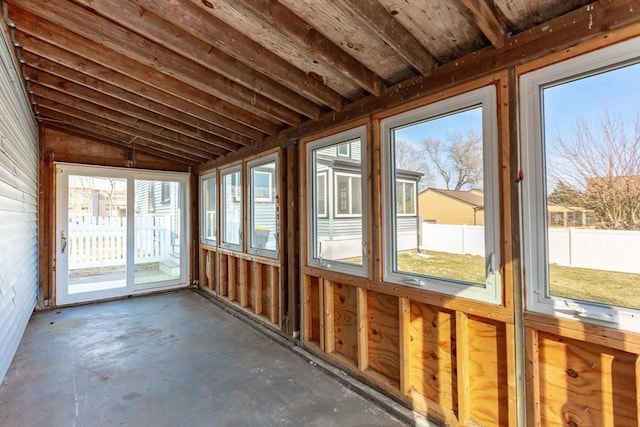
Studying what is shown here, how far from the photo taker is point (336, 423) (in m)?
2.14

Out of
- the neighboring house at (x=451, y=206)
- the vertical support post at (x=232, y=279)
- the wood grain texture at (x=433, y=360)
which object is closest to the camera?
the neighboring house at (x=451, y=206)

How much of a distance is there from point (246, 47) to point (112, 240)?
15.1 ft

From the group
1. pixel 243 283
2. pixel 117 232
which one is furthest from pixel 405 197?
pixel 117 232

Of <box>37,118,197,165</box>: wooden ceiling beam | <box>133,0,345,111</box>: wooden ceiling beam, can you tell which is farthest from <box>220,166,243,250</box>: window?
<box>133,0,345,111</box>: wooden ceiling beam

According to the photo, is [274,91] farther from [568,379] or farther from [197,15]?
[568,379]

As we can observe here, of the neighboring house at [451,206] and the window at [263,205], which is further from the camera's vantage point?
the window at [263,205]

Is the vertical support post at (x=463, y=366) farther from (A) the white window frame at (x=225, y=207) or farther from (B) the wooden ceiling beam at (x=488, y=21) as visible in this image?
(A) the white window frame at (x=225, y=207)

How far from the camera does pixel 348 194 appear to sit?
114 inches

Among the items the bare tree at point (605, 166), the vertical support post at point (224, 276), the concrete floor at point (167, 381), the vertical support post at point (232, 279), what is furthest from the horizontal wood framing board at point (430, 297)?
the vertical support post at point (224, 276)

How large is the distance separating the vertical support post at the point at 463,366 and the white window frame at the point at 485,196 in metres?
0.18

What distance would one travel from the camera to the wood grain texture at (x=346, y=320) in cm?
289

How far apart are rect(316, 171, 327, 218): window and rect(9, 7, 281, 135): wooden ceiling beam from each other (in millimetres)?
1076

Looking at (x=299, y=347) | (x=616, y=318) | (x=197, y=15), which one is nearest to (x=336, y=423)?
(x=299, y=347)

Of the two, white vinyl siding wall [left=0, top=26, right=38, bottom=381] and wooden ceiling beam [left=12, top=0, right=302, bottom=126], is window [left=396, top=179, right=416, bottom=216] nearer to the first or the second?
wooden ceiling beam [left=12, top=0, right=302, bottom=126]
